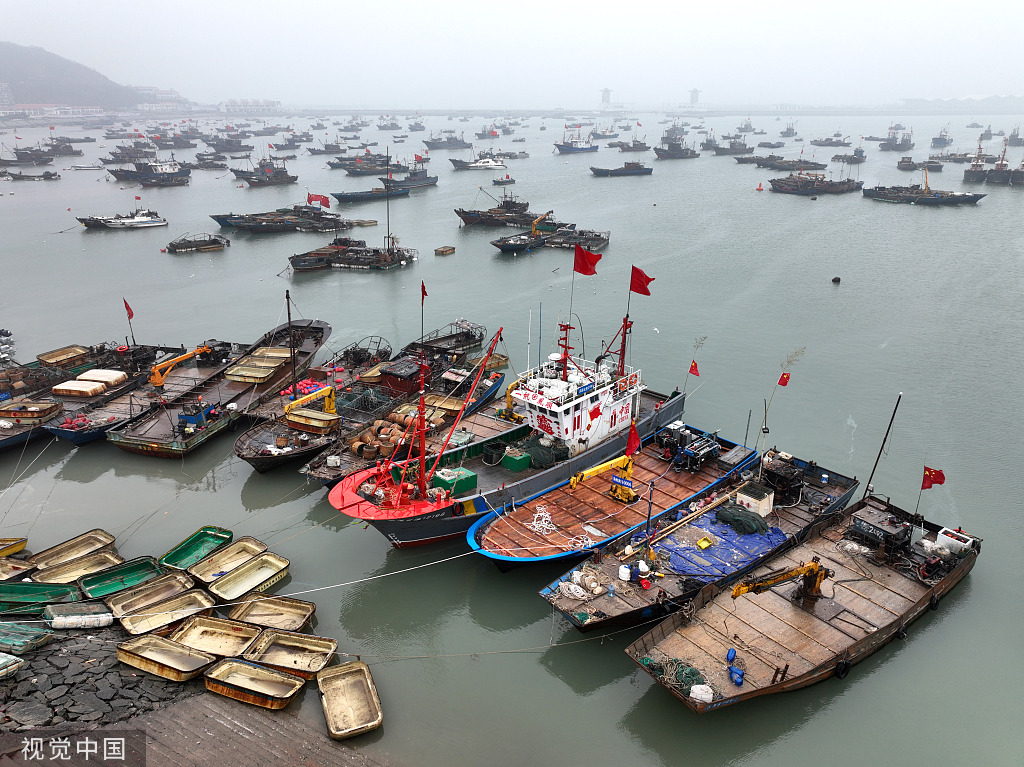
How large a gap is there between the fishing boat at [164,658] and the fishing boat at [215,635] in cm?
43

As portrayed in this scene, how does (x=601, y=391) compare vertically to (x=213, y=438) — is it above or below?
above

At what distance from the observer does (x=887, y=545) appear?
2223 cm

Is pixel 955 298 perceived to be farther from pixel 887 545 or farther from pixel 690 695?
pixel 690 695

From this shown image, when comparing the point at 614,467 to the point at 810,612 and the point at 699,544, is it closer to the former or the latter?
the point at 699,544

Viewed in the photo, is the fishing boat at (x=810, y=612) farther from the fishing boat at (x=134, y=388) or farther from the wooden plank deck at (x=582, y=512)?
the fishing boat at (x=134, y=388)

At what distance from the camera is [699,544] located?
894 inches

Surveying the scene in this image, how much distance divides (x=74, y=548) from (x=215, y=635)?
9024 mm

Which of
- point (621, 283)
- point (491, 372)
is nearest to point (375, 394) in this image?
point (491, 372)

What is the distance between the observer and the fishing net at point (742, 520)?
23.2 metres

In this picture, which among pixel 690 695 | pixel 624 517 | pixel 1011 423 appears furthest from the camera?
pixel 1011 423

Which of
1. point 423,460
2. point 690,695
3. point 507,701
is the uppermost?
point 423,460

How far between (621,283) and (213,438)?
141 feet

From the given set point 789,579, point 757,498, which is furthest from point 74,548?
point 757,498

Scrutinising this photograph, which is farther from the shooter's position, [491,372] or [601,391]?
[491,372]
